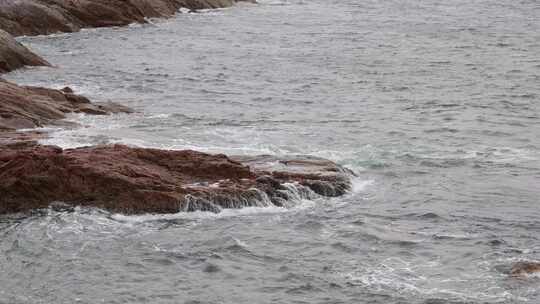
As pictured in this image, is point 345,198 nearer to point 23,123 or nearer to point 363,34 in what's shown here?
point 23,123

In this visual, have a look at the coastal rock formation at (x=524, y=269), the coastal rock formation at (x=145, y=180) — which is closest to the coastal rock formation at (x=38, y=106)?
the coastal rock formation at (x=145, y=180)

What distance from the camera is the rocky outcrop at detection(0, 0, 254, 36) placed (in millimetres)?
45500

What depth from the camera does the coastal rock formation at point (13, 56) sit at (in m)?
34.4

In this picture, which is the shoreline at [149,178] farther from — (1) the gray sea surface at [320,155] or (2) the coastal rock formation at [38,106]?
(2) the coastal rock formation at [38,106]

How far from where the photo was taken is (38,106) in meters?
26.0

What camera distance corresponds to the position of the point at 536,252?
682 inches

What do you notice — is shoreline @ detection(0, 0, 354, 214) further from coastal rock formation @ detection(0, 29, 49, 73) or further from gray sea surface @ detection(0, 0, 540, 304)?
coastal rock formation @ detection(0, 29, 49, 73)

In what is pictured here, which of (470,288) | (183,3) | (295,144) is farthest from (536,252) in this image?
(183,3)

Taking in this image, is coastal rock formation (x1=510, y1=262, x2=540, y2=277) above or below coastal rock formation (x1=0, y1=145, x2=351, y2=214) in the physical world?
below

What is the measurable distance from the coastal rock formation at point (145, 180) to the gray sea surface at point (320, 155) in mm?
370

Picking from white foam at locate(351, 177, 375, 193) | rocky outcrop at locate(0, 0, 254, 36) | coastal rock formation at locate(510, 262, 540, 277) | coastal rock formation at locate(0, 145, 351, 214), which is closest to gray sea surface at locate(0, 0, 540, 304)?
white foam at locate(351, 177, 375, 193)

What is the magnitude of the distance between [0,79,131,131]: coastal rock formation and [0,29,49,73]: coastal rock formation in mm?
6101

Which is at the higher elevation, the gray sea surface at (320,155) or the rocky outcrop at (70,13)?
the rocky outcrop at (70,13)

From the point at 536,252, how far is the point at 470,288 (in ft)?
7.23
